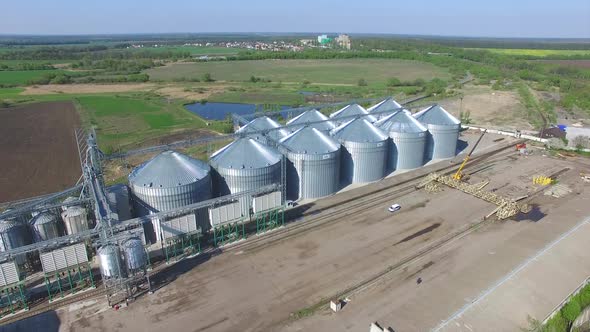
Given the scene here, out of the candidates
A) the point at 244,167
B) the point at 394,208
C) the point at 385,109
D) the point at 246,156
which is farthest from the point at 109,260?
the point at 385,109

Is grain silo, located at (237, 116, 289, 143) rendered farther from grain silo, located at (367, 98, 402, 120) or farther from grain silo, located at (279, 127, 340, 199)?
grain silo, located at (367, 98, 402, 120)

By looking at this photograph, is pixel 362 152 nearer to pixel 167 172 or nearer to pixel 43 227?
pixel 167 172

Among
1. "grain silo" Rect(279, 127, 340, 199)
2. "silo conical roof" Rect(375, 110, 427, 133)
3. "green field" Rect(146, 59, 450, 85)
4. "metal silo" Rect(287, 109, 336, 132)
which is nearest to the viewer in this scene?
"grain silo" Rect(279, 127, 340, 199)

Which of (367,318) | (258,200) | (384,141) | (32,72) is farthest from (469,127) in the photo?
(32,72)

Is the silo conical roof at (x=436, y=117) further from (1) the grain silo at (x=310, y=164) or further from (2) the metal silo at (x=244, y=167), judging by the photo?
(2) the metal silo at (x=244, y=167)

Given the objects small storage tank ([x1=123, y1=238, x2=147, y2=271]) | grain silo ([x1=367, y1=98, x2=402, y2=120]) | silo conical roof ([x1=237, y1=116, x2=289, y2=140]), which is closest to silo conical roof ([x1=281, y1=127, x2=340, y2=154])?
silo conical roof ([x1=237, y1=116, x2=289, y2=140])
